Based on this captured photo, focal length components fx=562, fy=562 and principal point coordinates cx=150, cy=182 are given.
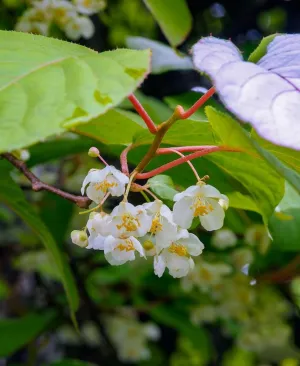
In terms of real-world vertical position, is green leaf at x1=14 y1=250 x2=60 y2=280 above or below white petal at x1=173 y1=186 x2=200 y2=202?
below

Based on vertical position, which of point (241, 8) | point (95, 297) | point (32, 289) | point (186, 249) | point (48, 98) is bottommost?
point (32, 289)

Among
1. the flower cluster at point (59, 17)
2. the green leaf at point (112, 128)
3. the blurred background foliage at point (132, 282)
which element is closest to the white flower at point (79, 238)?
the green leaf at point (112, 128)

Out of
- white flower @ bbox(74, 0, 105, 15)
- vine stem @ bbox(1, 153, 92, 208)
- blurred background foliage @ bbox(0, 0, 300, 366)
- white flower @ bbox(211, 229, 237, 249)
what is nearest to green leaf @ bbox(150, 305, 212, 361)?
blurred background foliage @ bbox(0, 0, 300, 366)

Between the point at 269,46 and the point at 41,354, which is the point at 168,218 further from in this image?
the point at 41,354

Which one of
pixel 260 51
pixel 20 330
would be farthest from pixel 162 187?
pixel 20 330

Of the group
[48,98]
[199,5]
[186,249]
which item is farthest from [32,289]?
[48,98]

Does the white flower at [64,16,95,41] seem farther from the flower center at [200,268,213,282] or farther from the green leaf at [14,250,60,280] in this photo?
the green leaf at [14,250,60,280]
